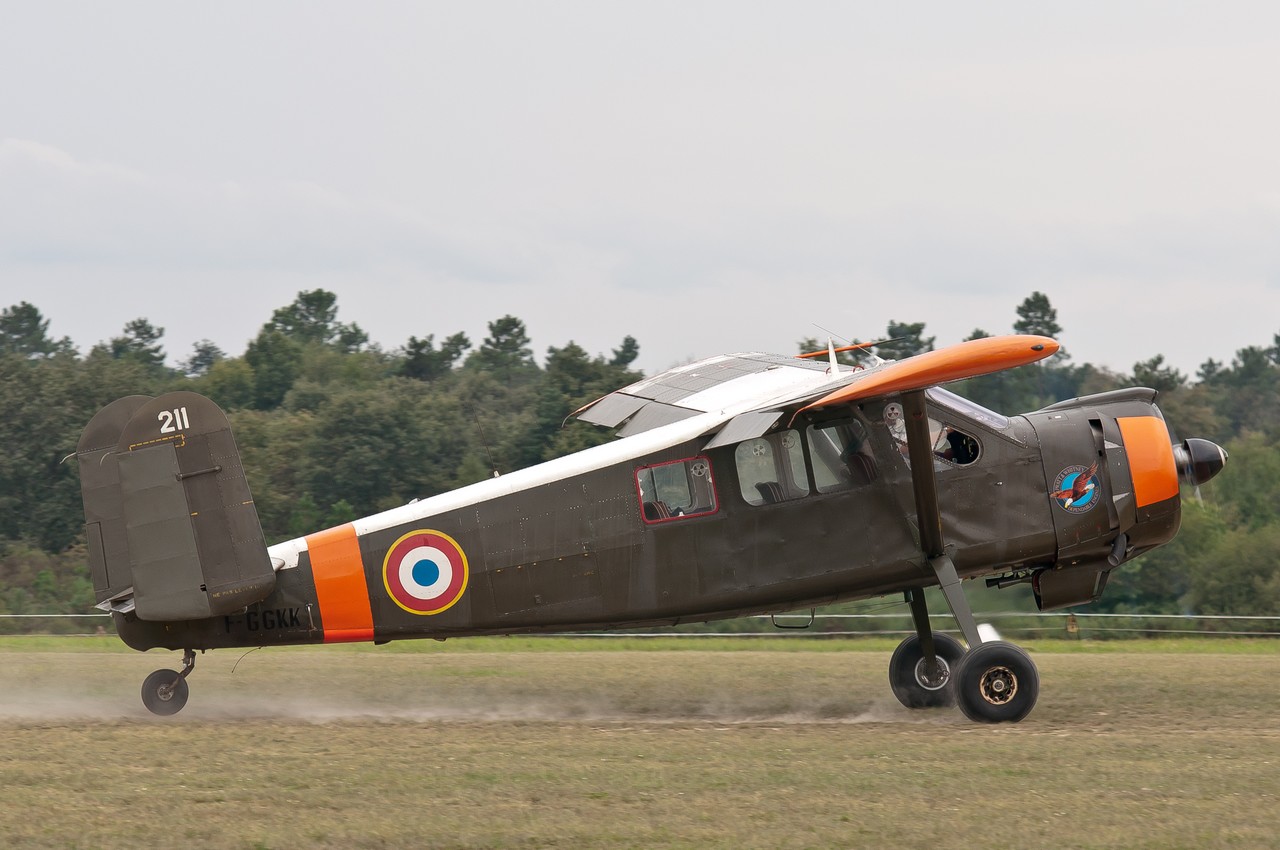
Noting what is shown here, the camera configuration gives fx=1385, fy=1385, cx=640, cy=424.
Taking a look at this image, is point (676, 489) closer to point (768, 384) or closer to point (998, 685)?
point (768, 384)

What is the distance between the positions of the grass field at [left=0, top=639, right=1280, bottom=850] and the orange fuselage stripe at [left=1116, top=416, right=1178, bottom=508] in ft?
6.55

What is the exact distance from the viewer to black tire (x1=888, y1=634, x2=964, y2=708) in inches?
521

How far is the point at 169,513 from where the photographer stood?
11.2 metres

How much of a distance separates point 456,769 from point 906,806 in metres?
3.13

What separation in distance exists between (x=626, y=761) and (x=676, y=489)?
9.24 feet

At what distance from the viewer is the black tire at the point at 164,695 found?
12008 mm

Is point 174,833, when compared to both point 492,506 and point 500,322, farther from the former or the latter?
point 500,322

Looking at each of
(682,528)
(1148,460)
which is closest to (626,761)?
(682,528)

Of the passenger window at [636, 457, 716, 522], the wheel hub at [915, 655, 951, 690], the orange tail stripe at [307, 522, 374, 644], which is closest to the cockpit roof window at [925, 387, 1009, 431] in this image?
the passenger window at [636, 457, 716, 522]

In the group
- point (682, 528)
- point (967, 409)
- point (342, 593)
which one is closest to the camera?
point (342, 593)

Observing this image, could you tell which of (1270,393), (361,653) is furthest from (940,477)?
(1270,393)

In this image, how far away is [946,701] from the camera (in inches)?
522

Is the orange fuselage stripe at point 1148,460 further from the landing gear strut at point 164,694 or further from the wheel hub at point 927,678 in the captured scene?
the landing gear strut at point 164,694

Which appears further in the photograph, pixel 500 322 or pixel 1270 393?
pixel 500 322
